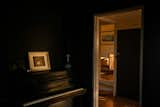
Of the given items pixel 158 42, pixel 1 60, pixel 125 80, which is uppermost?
pixel 158 42

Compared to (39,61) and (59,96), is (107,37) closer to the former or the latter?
(39,61)

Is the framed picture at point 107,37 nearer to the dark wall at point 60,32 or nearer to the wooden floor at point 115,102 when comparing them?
the wooden floor at point 115,102

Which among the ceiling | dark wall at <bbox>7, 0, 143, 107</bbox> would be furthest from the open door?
dark wall at <bbox>7, 0, 143, 107</bbox>

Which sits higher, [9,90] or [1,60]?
[1,60]

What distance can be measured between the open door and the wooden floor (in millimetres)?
243

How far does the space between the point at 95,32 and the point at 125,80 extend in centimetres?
200

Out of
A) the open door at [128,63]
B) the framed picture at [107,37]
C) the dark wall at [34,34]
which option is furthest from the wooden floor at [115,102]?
the framed picture at [107,37]

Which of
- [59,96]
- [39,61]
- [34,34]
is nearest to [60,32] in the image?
[34,34]

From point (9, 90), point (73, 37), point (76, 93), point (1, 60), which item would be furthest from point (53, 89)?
point (73, 37)

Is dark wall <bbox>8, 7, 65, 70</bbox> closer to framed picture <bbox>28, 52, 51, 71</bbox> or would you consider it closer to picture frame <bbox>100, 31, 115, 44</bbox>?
framed picture <bbox>28, 52, 51, 71</bbox>

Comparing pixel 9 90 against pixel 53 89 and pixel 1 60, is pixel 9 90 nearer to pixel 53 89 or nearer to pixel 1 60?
pixel 1 60

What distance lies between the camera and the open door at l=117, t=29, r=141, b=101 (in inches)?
171

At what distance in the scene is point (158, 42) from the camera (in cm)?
236

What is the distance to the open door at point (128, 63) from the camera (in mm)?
4340
